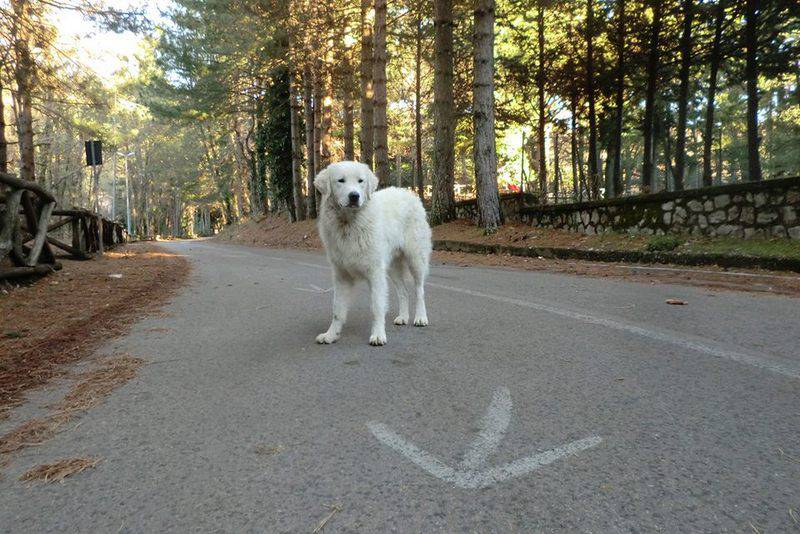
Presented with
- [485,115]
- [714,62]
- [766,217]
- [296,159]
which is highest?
[714,62]

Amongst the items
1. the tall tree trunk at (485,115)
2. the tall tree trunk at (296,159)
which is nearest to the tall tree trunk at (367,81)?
the tall tree trunk at (485,115)

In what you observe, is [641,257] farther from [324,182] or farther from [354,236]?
[324,182]

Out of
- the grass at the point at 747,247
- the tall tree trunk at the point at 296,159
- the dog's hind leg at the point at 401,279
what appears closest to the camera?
the dog's hind leg at the point at 401,279

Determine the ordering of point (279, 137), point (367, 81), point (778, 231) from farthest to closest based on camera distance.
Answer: point (279, 137) < point (367, 81) < point (778, 231)

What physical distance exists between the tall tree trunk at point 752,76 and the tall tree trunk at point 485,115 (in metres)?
10.8

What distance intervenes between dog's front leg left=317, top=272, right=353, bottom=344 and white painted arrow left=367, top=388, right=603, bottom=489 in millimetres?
1869

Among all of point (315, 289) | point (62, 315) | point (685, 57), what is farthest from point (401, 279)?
point (685, 57)

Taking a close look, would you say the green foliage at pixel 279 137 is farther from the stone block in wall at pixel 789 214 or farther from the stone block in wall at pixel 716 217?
the stone block in wall at pixel 789 214

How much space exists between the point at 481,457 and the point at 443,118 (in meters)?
16.9

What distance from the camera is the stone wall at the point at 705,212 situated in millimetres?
9602

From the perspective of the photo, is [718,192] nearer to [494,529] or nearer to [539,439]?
[539,439]

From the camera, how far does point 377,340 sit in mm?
4223

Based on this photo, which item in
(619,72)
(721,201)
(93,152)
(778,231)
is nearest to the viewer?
(778,231)

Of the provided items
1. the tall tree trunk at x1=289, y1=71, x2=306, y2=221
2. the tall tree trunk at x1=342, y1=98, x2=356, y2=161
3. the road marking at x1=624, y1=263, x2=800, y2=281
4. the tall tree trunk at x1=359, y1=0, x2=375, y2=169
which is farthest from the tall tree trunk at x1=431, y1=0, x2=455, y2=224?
the tall tree trunk at x1=289, y1=71, x2=306, y2=221
